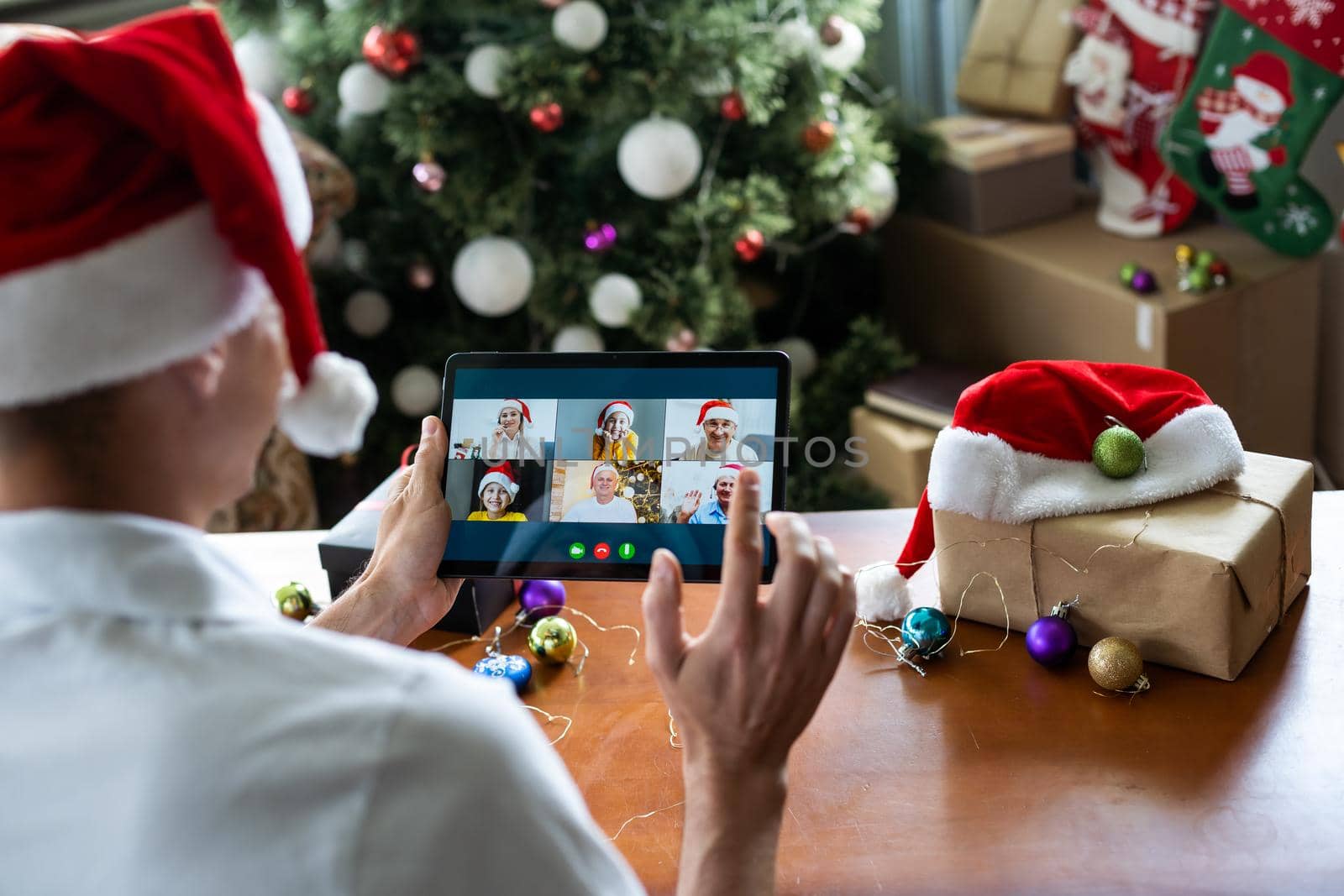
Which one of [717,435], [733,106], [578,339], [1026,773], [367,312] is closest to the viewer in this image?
[1026,773]

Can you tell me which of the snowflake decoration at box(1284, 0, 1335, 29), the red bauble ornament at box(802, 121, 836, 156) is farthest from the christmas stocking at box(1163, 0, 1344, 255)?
the red bauble ornament at box(802, 121, 836, 156)

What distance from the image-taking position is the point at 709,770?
0.71 m

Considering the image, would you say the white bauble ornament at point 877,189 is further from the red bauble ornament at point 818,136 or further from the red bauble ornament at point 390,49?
the red bauble ornament at point 390,49

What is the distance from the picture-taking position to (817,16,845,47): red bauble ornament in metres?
2.17

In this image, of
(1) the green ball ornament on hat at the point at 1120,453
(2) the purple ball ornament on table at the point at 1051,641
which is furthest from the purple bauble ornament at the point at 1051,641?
(1) the green ball ornament on hat at the point at 1120,453

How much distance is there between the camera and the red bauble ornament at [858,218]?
7.61 feet

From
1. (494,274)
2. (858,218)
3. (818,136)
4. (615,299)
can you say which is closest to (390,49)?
(494,274)

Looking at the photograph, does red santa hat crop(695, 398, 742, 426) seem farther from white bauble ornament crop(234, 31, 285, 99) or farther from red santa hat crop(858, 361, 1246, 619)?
white bauble ornament crop(234, 31, 285, 99)

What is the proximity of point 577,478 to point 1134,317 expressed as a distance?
148 centimetres

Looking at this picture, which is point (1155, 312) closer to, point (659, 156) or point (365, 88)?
point (659, 156)

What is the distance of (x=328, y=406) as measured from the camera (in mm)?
646

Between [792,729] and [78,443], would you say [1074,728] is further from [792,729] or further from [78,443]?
[78,443]

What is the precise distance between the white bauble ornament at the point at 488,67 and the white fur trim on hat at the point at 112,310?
1548mm

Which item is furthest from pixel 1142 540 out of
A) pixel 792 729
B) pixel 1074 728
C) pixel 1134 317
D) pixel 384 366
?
pixel 384 366
